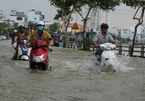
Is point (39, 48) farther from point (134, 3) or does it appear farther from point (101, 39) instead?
point (134, 3)

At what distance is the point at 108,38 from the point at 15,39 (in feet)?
16.1

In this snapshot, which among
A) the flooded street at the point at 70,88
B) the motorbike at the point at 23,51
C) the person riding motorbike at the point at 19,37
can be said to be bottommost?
the flooded street at the point at 70,88

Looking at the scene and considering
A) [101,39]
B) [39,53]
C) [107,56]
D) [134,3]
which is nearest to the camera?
[39,53]

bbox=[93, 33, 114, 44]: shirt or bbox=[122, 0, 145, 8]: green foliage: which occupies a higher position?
bbox=[122, 0, 145, 8]: green foliage

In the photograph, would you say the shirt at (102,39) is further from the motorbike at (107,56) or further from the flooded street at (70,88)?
the flooded street at (70,88)

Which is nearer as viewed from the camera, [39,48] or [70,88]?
[70,88]

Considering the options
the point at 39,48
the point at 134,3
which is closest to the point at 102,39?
the point at 39,48

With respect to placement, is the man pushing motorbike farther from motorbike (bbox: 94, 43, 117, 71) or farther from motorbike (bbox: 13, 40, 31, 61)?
motorbike (bbox: 13, 40, 31, 61)

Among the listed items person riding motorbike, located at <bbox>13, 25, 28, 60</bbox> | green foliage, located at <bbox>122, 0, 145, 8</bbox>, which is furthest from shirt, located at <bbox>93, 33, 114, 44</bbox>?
green foliage, located at <bbox>122, 0, 145, 8</bbox>

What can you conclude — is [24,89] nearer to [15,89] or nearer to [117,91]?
[15,89]

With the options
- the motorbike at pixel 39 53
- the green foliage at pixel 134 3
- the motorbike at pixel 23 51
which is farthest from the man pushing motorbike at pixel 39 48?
the green foliage at pixel 134 3

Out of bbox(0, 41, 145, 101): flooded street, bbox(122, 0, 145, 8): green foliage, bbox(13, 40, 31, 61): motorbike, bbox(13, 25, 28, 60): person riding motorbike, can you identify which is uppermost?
bbox(122, 0, 145, 8): green foliage

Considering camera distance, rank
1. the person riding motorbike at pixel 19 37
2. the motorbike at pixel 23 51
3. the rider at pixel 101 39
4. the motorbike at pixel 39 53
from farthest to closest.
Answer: the person riding motorbike at pixel 19 37 < the motorbike at pixel 23 51 < the rider at pixel 101 39 < the motorbike at pixel 39 53

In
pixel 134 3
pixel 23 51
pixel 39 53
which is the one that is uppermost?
pixel 134 3
